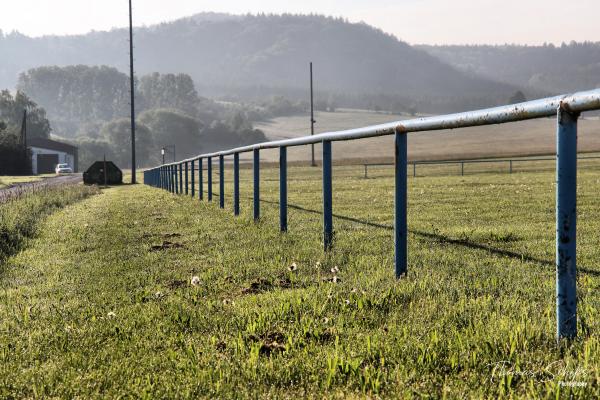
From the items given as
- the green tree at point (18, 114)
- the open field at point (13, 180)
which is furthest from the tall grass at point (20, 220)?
the green tree at point (18, 114)

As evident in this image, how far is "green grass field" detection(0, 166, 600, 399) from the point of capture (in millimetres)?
2617

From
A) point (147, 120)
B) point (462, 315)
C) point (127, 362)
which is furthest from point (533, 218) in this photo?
point (147, 120)

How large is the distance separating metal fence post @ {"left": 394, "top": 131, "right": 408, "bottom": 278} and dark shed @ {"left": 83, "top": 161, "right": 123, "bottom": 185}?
107 ft

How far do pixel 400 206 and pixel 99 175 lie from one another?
34655 mm

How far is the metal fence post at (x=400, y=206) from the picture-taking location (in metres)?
4.54

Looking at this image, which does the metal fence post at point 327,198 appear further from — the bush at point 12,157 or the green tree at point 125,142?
the green tree at point 125,142

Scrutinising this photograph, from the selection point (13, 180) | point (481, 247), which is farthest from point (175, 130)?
point (481, 247)

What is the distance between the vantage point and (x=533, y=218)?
9359mm

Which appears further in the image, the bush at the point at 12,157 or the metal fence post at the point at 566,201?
the bush at the point at 12,157

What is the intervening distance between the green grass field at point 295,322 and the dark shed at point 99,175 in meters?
30.7

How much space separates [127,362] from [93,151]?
14519cm

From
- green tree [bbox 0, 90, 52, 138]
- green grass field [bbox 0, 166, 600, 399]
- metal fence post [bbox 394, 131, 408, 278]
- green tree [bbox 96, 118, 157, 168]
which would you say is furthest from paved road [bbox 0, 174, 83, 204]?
green tree [bbox 96, 118, 157, 168]

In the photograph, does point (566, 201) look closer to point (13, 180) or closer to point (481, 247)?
point (481, 247)

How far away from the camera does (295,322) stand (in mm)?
3459
